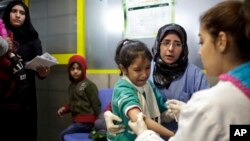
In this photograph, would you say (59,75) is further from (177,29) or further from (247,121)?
(247,121)

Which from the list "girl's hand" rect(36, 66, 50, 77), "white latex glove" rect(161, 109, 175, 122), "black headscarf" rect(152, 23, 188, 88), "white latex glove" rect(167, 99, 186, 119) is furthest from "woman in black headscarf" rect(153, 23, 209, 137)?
"girl's hand" rect(36, 66, 50, 77)

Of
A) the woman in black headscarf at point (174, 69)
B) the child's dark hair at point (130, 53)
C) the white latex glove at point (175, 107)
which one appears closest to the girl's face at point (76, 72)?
the woman in black headscarf at point (174, 69)

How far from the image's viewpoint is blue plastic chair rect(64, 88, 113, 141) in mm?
2684

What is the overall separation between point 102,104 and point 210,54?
208 centimetres

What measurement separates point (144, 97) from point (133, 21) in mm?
1498

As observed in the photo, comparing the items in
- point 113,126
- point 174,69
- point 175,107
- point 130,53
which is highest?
point 130,53

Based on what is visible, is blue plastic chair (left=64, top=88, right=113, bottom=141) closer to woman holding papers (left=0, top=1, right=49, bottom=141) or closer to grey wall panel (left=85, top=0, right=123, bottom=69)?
grey wall panel (left=85, top=0, right=123, bottom=69)

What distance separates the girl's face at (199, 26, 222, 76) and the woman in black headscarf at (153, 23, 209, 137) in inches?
38.3

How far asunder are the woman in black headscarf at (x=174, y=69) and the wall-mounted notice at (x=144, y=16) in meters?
0.62

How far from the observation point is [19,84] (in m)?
2.56

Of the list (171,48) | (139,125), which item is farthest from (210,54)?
(171,48)

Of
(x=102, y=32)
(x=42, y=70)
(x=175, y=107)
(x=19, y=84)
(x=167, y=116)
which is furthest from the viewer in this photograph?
(x=102, y=32)

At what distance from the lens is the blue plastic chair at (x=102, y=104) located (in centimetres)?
268

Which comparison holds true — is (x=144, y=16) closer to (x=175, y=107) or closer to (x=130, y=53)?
(x=130, y=53)
